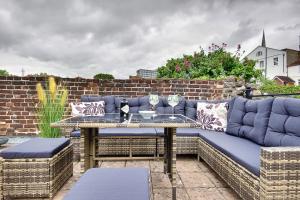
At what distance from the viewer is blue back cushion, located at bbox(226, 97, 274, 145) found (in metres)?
2.69

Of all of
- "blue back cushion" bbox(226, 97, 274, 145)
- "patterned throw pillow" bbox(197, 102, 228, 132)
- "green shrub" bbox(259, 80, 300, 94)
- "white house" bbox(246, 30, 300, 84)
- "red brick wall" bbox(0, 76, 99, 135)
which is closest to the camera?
"blue back cushion" bbox(226, 97, 274, 145)

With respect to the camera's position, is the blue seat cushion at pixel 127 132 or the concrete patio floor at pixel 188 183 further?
the blue seat cushion at pixel 127 132

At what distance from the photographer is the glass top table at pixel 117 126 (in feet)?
7.06

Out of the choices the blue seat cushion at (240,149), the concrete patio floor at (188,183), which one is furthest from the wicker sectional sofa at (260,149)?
the concrete patio floor at (188,183)

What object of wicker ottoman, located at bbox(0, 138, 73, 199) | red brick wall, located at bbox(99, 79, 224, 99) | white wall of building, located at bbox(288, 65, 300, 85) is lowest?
wicker ottoman, located at bbox(0, 138, 73, 199)

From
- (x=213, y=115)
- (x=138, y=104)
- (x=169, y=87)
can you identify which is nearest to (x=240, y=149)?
(x=213, y=115)

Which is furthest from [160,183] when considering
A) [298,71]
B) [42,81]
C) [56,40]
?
[298,71]

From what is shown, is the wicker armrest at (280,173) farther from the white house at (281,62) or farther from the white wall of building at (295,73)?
the white wall of building at (295,73)

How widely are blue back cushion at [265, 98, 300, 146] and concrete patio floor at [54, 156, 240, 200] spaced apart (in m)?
0.66

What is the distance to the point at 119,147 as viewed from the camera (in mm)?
3598

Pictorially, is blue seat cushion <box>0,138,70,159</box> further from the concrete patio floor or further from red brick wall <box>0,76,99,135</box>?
red brick wall <box>0,76,99,135</box>

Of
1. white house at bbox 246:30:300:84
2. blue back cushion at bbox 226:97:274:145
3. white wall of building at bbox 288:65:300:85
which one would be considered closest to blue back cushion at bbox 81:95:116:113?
blue back cushion at bbox 226:97:274:145

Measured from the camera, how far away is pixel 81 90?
516 centimetres

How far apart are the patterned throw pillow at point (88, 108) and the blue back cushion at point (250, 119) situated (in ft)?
6.46
